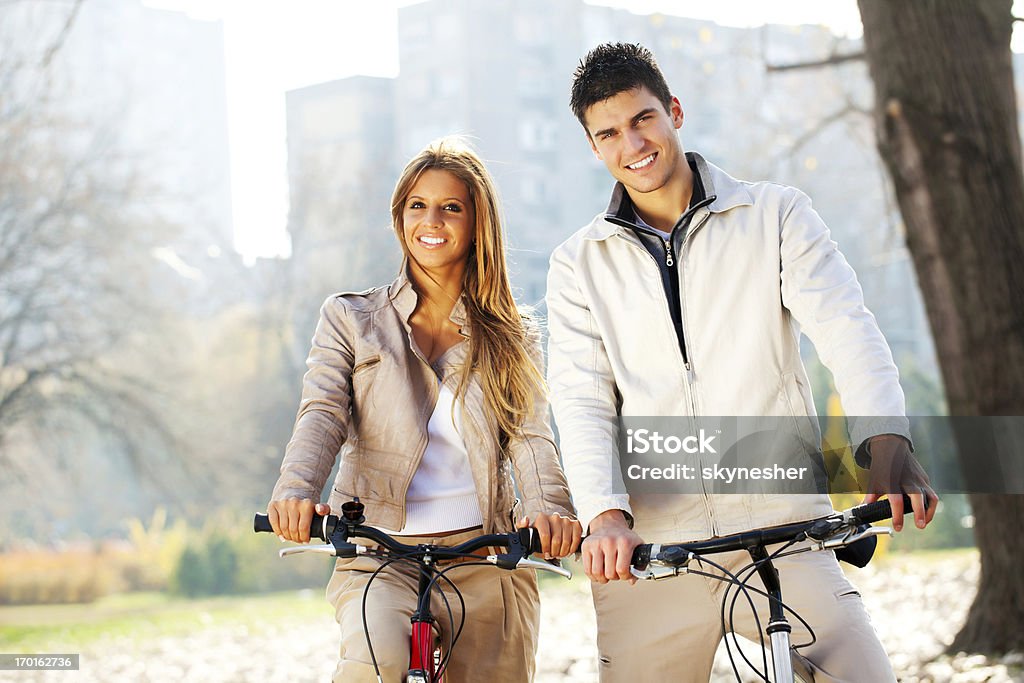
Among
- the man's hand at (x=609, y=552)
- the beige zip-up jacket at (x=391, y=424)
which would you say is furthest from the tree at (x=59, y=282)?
the man's hand at (x=609, y=552)

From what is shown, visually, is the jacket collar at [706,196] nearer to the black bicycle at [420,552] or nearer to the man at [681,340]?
the man at [681,340]

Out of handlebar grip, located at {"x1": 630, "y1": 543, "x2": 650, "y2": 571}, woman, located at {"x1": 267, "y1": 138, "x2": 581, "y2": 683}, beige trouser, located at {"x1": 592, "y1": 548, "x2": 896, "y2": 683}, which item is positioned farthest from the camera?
woman, located at {"x1": 267, "y1": 138, "x2": 581, "y2": 683}

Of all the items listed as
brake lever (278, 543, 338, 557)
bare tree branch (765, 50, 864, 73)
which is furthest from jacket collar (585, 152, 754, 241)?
bare tree branch (765, 50, 864, 73)

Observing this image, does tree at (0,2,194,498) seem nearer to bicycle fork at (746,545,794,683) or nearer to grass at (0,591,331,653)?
grass at (0,591,331,653)

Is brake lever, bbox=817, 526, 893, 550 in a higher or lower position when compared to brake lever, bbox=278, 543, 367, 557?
lower

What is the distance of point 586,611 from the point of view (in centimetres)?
1288

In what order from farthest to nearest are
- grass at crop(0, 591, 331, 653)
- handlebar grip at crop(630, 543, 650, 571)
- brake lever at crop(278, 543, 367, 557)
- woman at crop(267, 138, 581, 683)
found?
grass at crop(0, 591, 331, 653) < woman at crop(267, 138, 581, 683) < brake lever at crop(278, 543, 367, 557) < handlebar grip at crop(630, 543, 650, 571)

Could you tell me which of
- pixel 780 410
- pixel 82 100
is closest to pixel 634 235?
pixel 780 410

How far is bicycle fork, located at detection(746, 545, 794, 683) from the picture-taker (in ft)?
9.00

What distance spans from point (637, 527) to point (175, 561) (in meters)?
18.7

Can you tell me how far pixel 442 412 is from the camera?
12.5ft

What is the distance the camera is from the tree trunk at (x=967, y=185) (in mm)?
6969

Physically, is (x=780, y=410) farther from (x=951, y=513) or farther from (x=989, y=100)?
(x=951, y=513)

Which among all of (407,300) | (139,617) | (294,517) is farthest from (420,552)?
(139,617)
